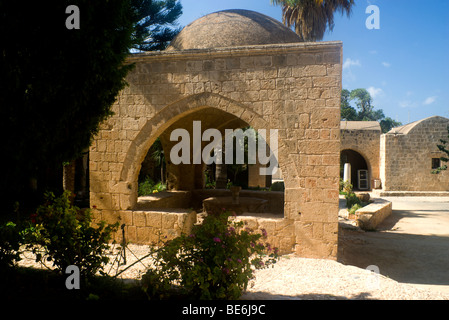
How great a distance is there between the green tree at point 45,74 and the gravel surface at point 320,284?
1400 millimetres

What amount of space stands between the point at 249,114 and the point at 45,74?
3.18 metres

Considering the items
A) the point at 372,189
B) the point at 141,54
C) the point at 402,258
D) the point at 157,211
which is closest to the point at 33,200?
the point at 157,211

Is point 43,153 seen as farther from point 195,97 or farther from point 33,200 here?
point 33,200

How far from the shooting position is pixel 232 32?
20.6 feet

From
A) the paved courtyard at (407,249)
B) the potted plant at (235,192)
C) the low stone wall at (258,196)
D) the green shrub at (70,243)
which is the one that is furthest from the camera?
the low stone wall at (258,196)

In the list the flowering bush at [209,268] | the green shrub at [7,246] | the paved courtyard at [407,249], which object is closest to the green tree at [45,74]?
the green shrub at [7,246]

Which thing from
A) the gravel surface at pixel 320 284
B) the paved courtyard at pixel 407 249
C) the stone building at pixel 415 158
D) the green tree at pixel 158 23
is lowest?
the paved courtyard at pixel 407 249

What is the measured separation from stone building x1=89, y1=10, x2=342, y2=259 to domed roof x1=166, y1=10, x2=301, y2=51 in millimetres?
26

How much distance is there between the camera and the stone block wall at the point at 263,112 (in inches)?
199

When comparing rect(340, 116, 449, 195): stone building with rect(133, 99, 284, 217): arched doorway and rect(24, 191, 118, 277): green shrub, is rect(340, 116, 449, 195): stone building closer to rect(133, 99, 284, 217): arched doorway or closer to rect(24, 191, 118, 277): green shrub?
rect(133, 99, 284, 217): arched doorway

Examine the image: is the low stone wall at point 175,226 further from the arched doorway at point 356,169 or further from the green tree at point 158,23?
the arched doorway at point 356,169

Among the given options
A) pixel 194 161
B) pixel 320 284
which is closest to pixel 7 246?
pixel 320 284

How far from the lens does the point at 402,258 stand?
622cm

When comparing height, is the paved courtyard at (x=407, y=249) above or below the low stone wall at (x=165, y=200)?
below
